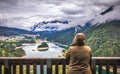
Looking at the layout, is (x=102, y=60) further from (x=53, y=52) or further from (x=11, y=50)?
(x=11, y=50)

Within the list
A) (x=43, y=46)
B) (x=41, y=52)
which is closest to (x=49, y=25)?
(x=43, y=46)

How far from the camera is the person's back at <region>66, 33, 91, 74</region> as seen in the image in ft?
9.80

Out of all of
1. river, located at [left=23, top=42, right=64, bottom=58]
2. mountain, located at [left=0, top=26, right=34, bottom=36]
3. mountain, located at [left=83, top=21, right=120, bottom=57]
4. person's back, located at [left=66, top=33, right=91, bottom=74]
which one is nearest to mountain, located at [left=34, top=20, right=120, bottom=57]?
mountain, located at [left=83, top=21, right=120, bottom=57]

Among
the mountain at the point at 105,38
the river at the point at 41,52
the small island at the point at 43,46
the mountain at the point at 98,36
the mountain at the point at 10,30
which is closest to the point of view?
the river at the point at 41,52

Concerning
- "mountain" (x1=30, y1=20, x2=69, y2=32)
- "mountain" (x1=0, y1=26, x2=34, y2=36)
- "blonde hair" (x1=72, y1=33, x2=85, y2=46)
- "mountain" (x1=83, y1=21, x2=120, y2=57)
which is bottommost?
"mountain" (x1=83, y1=21, x2=120, y2=57)

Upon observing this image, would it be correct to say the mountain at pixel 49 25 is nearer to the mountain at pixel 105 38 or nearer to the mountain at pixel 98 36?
the mountain at pixel 98 36

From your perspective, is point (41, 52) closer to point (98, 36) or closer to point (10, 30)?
point (10, 30)

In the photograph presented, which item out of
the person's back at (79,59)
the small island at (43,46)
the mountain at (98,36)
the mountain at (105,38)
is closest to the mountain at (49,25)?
the mountain at (98,36)

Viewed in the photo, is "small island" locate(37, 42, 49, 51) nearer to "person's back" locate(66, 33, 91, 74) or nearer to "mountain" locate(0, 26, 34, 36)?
"mountain" locate(0, 26, 34, 36)

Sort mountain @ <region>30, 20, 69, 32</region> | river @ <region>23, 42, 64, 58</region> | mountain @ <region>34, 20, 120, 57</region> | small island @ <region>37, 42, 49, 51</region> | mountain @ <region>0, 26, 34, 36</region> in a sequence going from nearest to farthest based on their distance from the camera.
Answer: river @ <region>23, 42, 64, 58</region>
small island @ <region>37, 42, 49, 51</region>
mountain @ <region>0, 26, 34, 36</region>
mountain @ <region>34, 20, 120, 57</region>
mountain @ <region>30, 20, 69, 32</region>

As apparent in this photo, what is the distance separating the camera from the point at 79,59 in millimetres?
3012

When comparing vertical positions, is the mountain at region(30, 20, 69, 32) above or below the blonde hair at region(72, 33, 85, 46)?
below

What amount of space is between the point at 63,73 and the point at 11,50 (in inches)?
804

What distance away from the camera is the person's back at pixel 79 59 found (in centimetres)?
299
